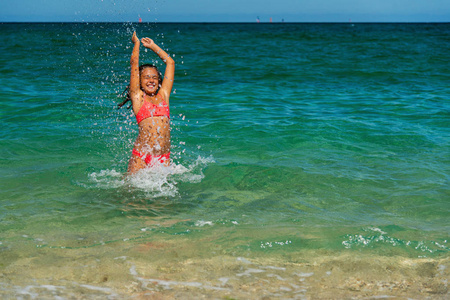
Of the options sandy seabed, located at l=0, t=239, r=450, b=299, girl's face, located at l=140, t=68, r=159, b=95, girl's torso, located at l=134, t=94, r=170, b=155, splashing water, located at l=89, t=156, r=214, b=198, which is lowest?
sandy seabed, located at l=0, t=239, r=450, b=299

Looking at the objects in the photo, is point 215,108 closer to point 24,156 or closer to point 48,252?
point 24,156

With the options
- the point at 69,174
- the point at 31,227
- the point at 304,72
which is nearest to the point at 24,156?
the point at 69,174

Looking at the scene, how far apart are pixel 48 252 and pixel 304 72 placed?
1423 cm

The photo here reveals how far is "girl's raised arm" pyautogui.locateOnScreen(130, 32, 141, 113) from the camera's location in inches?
217

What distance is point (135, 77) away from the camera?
553 cm

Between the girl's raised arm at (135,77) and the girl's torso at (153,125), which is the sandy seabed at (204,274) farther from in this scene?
the girl's raised arm at (135,77)

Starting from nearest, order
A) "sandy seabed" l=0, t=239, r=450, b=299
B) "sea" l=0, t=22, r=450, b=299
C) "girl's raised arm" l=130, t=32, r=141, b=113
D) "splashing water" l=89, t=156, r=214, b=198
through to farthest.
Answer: "sandy seabed" l=0, t=239, r=450, b=299 → "sea" l=0, t=22, r=450, b=299 → "girl's raised arm" l=130, t=32, r=141, b=113 → "splashing water" l=89, t=156, r=214, b=198

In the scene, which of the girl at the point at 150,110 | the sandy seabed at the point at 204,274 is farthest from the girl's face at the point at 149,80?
the sandy seabed at the point at 204,274

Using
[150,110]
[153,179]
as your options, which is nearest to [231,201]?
[153,179]

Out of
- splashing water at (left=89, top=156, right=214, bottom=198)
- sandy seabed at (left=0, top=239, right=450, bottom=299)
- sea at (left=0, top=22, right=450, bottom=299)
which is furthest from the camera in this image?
splashing water at (left=89, top=156, right=214, bottom=198)

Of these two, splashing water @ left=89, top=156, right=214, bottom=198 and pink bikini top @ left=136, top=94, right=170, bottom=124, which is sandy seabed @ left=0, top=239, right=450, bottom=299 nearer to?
splashing water @ left=89, top=156, right=214, bottom=198

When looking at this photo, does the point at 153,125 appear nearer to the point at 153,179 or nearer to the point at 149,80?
the point at 149,80

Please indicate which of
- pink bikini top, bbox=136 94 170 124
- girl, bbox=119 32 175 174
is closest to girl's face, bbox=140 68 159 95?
girl, bbox=119 32 175 174

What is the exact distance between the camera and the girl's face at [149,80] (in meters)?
5.69
